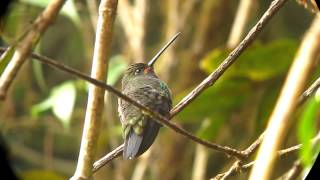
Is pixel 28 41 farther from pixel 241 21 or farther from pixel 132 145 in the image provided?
pixel 241 21

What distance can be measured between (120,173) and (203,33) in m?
0.53

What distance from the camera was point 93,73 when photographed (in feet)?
2.46

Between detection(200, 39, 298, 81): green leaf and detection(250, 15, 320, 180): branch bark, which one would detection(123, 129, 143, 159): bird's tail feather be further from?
detection(200, 39, 298, 81): green leaf

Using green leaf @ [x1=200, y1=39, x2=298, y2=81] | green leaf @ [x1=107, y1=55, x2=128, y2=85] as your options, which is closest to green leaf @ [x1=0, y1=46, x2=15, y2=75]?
green leaf @ [x1=107, y1=55, x2=128, y2=85]

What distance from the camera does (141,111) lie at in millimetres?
880

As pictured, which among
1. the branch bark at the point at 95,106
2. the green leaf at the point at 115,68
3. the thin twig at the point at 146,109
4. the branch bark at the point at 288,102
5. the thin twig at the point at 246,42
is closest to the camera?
the branch bark at the point at 288,102

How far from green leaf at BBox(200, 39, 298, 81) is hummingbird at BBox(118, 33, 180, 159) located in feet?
2.13

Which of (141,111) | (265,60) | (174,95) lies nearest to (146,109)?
(141,111)

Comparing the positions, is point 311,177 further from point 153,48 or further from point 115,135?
point 153,48

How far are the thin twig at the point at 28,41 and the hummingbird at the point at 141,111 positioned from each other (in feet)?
0.98

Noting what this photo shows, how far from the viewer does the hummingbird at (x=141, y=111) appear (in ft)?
2.88

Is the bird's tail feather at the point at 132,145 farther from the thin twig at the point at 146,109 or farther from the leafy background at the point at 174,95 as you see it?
the leafy background at the point at 174,95

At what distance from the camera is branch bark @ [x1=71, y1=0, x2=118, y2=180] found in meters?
0.73

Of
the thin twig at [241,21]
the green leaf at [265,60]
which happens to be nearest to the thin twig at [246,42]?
the green leaf at [265,60]
